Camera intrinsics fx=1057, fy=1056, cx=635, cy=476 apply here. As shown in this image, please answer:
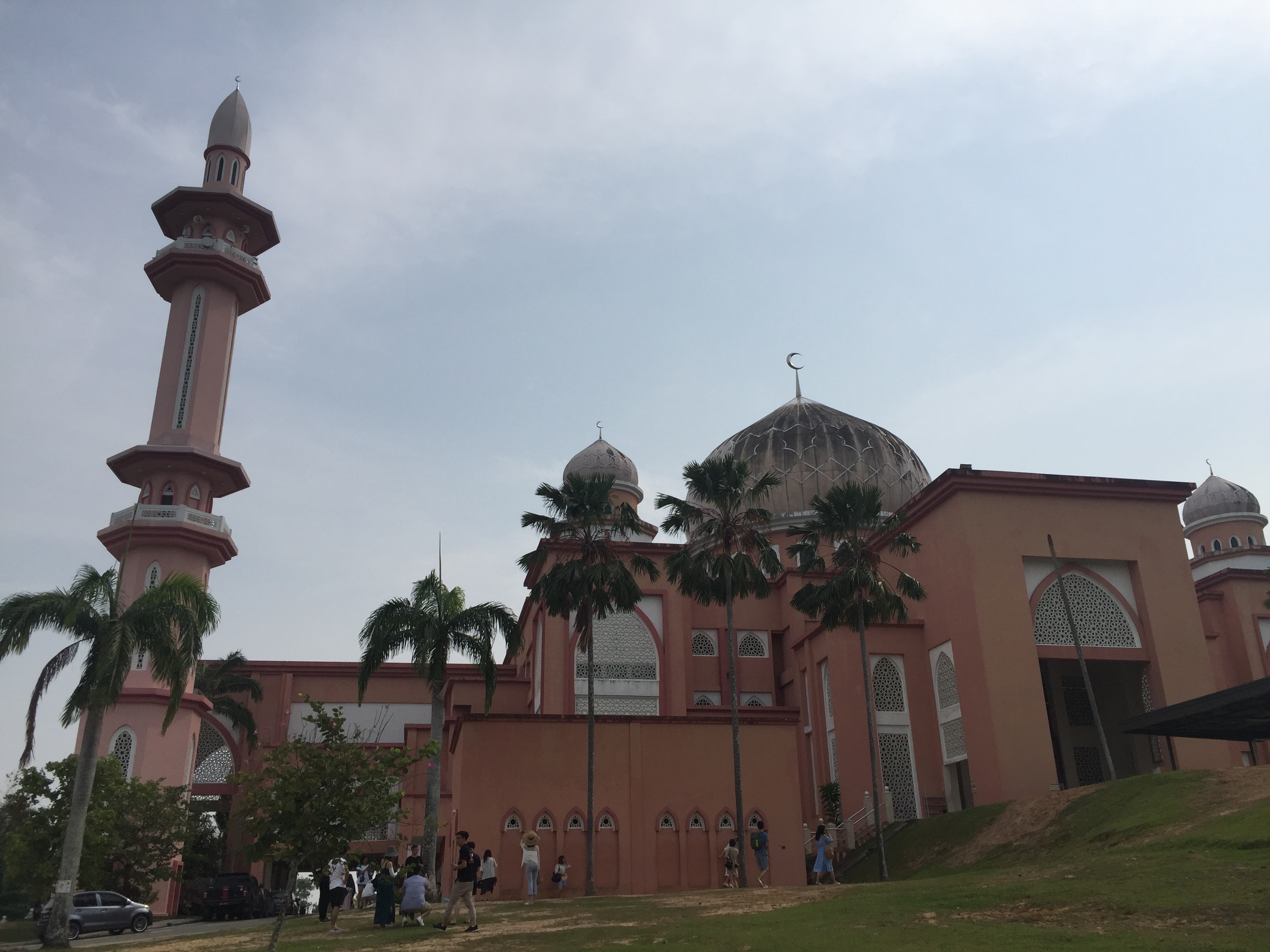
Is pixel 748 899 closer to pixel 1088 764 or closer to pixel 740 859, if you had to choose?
pixel 740 859

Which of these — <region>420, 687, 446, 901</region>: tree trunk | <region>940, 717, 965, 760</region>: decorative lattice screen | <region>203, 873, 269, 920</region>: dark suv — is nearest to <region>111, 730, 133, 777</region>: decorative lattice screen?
<region>203, 873, 269, 920</region>: dark suv

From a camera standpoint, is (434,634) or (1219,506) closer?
(434,634)

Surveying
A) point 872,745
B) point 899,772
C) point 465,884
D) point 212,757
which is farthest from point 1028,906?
point 212,757

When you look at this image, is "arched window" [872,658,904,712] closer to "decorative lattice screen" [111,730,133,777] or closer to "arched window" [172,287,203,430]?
"decorative lattice screen" [111,730,133,777]

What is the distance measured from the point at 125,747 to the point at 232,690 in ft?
35.7

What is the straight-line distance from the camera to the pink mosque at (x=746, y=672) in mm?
27328

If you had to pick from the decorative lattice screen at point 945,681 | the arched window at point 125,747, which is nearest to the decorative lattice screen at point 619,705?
the decorative lattice screen at point 945,681

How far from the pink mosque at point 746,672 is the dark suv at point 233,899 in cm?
338

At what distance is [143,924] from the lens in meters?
26.7

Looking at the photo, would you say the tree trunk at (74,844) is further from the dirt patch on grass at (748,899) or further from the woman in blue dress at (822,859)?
the woman in blue dress at (822,859)

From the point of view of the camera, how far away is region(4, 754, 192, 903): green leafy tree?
2903 cm

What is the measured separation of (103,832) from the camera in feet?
96.5

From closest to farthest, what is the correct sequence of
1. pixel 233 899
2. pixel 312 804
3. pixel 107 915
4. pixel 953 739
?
1. pixel 312 804
2. pixel 107 915
3. pixel 233 899
4. pixel 953 739

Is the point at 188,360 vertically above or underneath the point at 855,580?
above
